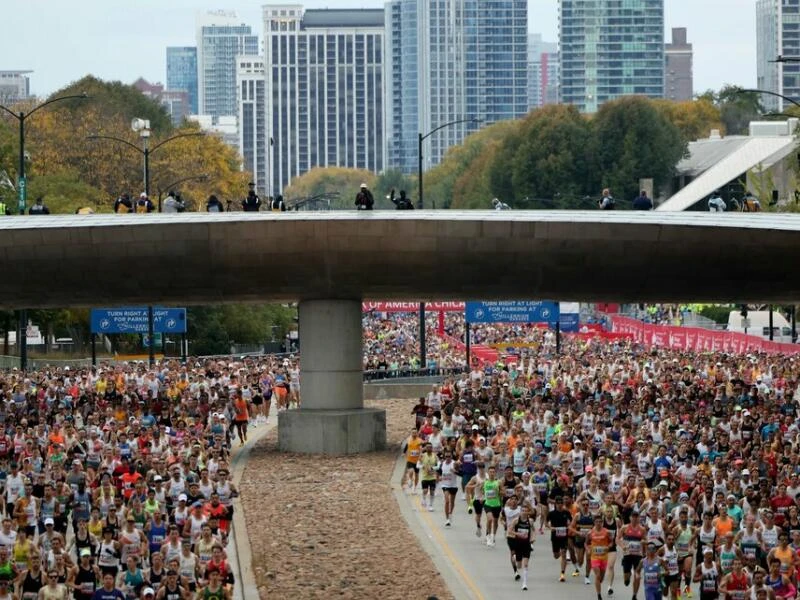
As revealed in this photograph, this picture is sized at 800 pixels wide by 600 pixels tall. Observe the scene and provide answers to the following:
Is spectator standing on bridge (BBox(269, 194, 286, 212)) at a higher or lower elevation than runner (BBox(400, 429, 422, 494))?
higher

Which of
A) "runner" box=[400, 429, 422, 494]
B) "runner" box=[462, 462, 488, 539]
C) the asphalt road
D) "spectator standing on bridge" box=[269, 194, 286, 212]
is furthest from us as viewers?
"spectator standing on bridge" box=[269, 194, 286, 212]

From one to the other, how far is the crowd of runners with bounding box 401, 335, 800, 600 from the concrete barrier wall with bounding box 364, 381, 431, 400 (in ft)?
48.3

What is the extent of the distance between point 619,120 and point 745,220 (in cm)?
10601

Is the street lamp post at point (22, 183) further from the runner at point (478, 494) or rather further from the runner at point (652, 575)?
the runner at point (652, 575)

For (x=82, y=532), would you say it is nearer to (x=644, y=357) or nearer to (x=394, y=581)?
(x=394, y=581)

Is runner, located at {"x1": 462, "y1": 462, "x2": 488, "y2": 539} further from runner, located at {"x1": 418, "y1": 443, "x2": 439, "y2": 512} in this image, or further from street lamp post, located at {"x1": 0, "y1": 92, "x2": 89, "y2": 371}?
street lamp post, located at {"x1": 0, "y1": 92, "x2": 89, "y2": 371}

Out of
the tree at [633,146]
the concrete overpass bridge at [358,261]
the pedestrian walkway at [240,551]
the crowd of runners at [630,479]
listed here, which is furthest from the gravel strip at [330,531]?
the tree at [633,146]

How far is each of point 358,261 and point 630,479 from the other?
48.2 ft

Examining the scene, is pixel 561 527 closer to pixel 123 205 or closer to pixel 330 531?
pixel 330 531

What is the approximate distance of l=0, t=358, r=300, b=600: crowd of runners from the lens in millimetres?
21531

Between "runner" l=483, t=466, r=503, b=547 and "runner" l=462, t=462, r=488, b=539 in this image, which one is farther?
"runner" l=462, t=462, r=488, b=539

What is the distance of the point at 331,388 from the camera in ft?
140

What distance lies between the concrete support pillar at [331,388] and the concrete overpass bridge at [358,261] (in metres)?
0.03

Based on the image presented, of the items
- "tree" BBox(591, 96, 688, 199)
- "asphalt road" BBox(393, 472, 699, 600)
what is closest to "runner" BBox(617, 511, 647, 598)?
"asphalt road" BBox(393, 472, 699, 600)
